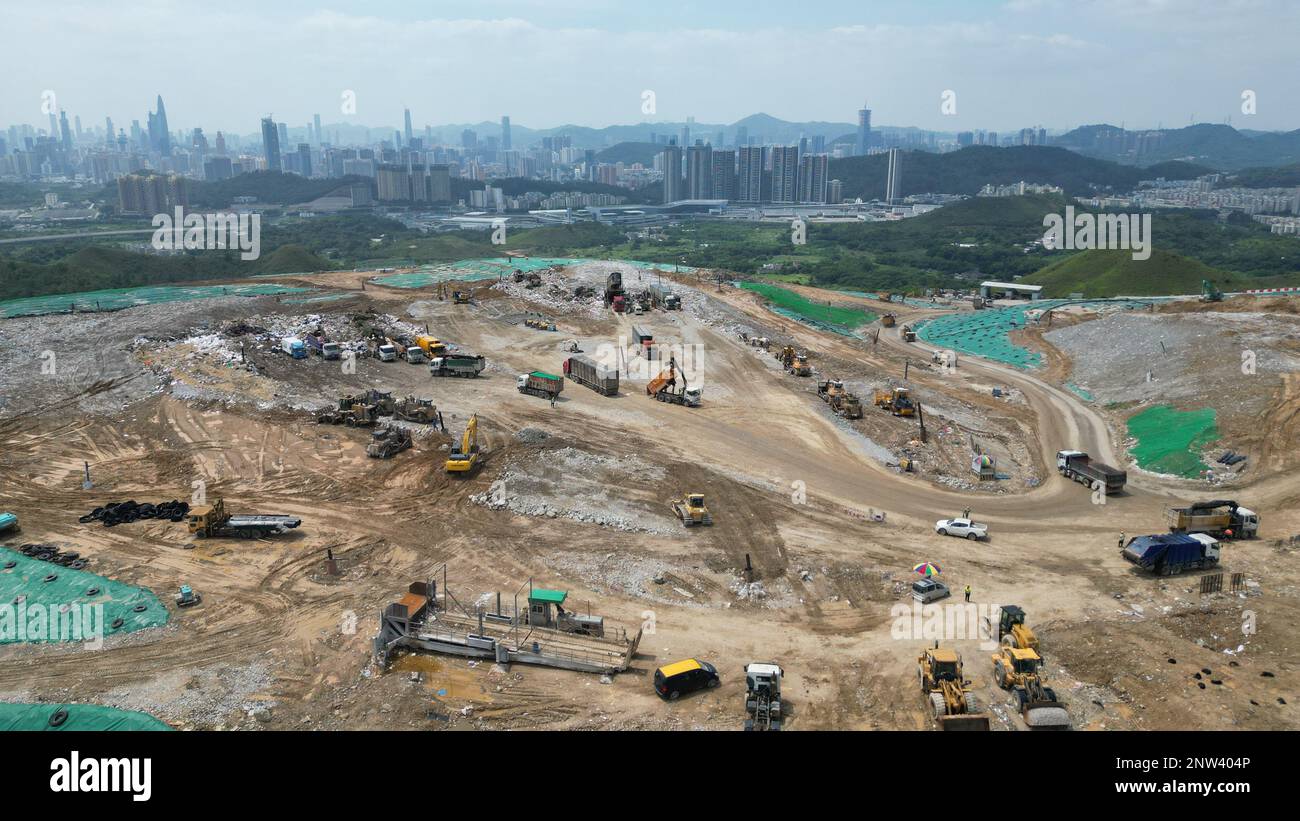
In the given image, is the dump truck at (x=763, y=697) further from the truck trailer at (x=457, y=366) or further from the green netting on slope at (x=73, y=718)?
the truck trailer at (x=457, y=366)

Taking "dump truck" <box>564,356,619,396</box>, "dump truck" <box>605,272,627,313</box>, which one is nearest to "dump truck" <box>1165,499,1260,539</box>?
"dump truck" <box>564,356,619,396</box>

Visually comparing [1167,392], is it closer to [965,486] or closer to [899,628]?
[965,486]

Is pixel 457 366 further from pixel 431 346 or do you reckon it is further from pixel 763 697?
pixel 763 697

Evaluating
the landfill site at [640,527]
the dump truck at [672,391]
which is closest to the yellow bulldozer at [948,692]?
the landfill site at [640,527]

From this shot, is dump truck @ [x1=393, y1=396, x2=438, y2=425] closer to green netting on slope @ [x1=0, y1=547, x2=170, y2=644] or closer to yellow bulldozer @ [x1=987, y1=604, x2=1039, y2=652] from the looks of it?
green netting on slope @ [x1=0, y1=547, x2=170, y2=644]

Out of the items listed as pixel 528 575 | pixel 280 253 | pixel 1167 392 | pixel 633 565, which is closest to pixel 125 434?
pixel 528 575

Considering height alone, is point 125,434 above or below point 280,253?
below

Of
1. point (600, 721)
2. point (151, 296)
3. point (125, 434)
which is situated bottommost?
point (600, 721)
